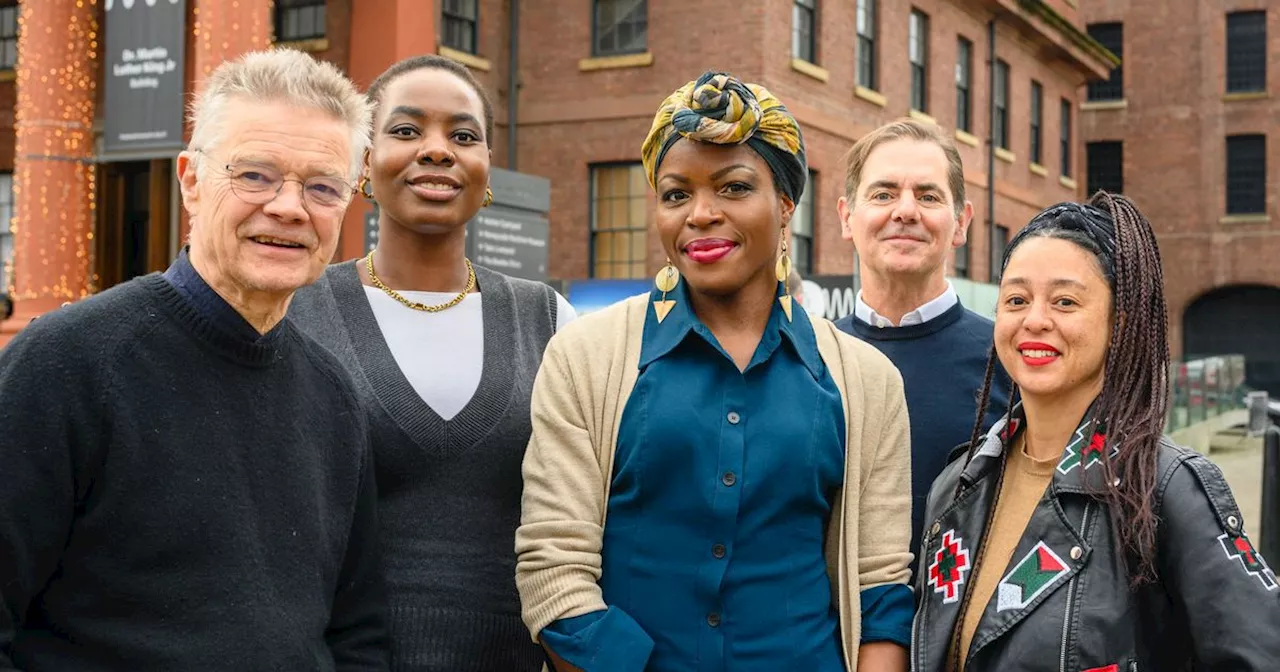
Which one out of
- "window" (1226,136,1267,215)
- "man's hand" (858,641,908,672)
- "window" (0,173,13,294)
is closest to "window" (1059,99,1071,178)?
"window" (1226,136,1267,215)

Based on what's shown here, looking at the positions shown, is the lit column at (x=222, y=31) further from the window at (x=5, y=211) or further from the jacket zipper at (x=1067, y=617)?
the jacket zipper at (x=1067, y=617)

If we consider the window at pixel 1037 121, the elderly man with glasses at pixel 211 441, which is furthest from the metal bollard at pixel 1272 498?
the window at pixel 1037 121

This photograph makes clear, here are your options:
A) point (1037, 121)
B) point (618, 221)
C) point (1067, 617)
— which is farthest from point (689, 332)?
point (1037, 121)

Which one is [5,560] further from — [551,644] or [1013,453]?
[1013,453]

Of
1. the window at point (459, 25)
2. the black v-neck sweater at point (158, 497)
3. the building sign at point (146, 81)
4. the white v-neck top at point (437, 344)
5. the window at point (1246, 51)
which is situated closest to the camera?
the black v-neck sweater at point (158, 497)

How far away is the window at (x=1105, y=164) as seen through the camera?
39.6 meters

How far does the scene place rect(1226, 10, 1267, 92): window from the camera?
126 ft

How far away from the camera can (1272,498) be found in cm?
889

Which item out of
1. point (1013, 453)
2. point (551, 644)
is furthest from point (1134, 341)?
point (551, 644)

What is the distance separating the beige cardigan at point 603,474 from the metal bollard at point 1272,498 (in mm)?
6849

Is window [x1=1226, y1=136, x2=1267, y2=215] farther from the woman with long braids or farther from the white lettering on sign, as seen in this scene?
the woman with long braids

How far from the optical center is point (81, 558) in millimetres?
2186

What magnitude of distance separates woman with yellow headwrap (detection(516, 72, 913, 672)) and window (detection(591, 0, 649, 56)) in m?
16.5

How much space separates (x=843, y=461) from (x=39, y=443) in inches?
66.7
